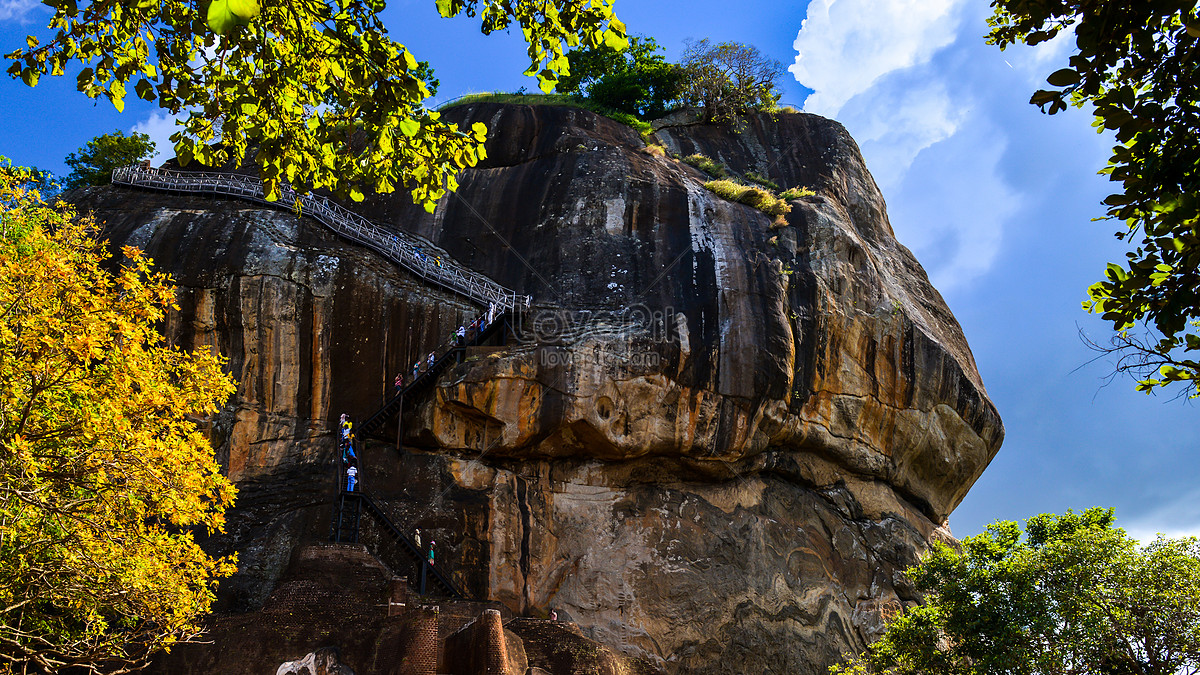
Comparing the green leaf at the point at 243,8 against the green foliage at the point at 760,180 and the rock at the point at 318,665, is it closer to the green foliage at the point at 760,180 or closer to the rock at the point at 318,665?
the rock at the point at 318,665

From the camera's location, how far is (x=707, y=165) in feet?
95.8

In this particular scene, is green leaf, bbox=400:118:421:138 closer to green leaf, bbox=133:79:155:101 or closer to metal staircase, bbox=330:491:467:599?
green leaf, bbox=133:79:155:101

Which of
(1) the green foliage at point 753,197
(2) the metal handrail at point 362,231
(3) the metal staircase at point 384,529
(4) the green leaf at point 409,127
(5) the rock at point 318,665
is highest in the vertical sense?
(1) the green foliage at point 753,197

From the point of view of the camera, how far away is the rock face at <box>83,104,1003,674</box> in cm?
2059

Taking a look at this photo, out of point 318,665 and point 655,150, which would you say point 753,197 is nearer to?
point 655,150

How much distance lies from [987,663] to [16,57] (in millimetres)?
16312

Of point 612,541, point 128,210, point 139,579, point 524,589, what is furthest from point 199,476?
point 128,210

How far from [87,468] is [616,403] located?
12.9 meters

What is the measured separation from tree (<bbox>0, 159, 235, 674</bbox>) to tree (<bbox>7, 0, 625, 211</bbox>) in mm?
4197

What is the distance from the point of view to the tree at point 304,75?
271 inches

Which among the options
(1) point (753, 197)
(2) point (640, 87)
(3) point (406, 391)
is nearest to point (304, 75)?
(3) point (406, 391)

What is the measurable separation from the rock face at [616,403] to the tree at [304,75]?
13.2m

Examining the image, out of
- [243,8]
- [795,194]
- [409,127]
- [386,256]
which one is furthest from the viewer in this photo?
[795,194]

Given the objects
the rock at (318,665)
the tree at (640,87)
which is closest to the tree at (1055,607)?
the rock at (318,665)
